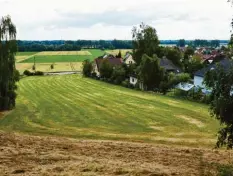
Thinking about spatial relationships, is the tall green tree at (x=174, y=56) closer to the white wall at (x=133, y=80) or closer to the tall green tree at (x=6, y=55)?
the white wall at (x=133, y=80)

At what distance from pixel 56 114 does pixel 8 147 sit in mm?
15748

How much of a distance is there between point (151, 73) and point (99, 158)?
139ft

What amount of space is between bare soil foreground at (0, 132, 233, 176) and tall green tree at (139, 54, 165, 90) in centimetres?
3701

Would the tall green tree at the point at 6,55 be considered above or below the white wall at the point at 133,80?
above

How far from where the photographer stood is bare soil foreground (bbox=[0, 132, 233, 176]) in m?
17.0

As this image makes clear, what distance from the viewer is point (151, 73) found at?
61.5 m

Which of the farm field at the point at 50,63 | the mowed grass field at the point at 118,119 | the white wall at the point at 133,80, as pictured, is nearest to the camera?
the mowed grass field at the point at 118,119

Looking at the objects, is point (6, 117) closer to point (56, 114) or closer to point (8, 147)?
point (56, 114)

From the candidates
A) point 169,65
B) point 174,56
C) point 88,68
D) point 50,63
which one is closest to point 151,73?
point 169,65

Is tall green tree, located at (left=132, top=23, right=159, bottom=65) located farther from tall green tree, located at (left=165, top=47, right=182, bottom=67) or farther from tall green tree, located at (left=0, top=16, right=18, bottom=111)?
tall green tree, located at (left=0, top=16, right=18, bottom=111)

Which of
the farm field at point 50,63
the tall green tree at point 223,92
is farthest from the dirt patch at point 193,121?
the farm field at point 50,63

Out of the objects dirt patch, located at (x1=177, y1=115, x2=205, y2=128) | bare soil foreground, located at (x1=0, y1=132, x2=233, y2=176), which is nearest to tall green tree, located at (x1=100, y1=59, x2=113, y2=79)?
dirt patch, located at (x1=177, y1=115, x2=205, y2=128)

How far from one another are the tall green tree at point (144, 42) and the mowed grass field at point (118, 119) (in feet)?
106

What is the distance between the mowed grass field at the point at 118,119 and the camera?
28297 millimetres
